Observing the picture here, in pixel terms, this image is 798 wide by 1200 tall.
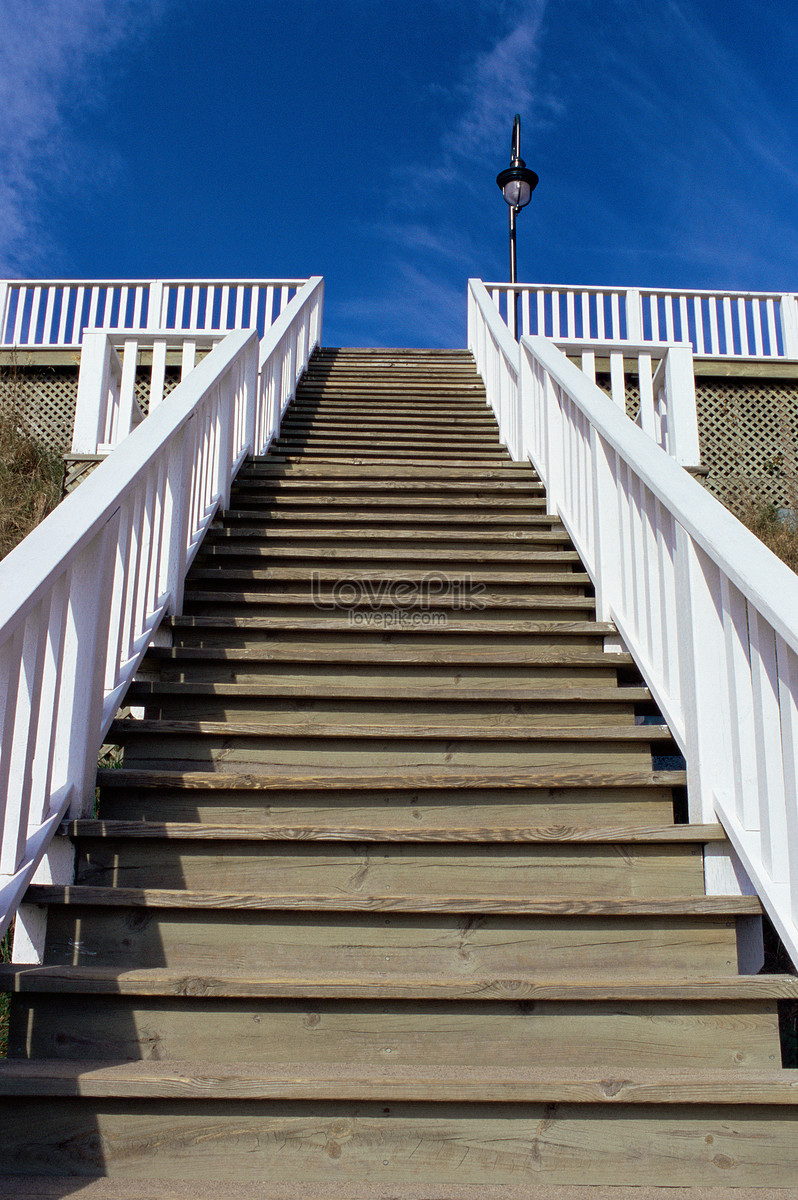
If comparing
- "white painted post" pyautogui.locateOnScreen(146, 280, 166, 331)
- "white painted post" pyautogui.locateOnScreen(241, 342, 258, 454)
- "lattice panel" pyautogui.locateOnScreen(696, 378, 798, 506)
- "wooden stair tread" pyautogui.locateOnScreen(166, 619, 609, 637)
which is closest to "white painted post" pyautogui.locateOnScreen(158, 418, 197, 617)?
"wooden stair tread" pyautogui.locateOnScreen(166, 619, 609, 637)

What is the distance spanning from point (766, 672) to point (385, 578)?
6.18 ft

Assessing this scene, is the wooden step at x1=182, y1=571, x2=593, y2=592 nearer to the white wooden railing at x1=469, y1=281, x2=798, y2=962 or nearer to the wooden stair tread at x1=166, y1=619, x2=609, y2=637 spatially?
the white wooden railing at x1=469, y1=281, x2=798, y2=962

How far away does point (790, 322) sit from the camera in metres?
9.38

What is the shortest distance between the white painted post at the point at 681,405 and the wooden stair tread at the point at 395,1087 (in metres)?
3.71

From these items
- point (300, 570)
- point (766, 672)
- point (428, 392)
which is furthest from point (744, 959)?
point (428, 392)

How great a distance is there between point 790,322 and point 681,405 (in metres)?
5.91

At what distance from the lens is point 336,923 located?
1887 millimetres

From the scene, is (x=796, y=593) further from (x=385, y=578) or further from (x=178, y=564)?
(x=178, y=564)

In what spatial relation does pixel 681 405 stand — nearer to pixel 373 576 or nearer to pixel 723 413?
pixel 373 576

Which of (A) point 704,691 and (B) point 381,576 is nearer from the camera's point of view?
(A) point 704,691

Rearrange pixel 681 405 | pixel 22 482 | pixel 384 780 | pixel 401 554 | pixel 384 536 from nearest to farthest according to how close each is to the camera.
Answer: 1. pixel 384 780
2. pixel 401 554
3. pixel 384 536
4. pixel 681 405
5. pixel 22 482

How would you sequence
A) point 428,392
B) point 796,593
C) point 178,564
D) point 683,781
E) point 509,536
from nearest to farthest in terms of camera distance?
point 796,593 → point 683,781 → point 178,564 → point 509,536 → point 428,392

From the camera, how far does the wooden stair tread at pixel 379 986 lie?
166cm

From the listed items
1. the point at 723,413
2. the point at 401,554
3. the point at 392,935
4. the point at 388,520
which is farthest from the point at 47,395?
the point at 392,935
